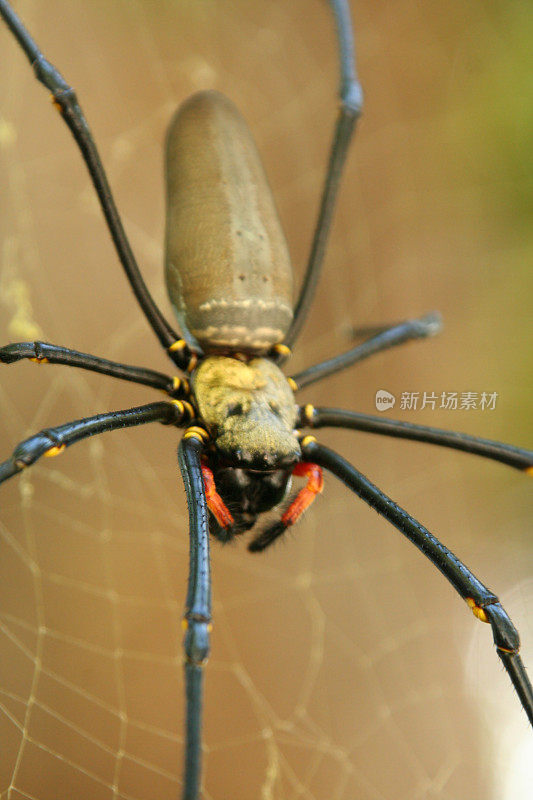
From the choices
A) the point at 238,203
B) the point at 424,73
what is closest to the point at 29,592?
the point at 238,203

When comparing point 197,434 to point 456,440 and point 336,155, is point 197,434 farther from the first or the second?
point 336,155

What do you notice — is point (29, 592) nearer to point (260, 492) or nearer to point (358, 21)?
point (260, 492)

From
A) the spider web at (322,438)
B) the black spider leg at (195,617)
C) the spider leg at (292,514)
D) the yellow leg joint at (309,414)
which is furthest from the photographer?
the spider web at (322,438)

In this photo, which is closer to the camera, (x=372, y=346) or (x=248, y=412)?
(x=248, y=412)

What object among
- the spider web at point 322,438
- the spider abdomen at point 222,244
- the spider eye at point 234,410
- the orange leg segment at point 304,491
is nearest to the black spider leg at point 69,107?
the spider abdomen at point 222,244

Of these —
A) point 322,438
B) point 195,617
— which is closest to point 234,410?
point 195,617

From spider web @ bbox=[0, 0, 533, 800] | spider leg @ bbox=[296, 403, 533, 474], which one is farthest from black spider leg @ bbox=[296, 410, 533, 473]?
spider web @ bbox=[0, 0, 533, 800]

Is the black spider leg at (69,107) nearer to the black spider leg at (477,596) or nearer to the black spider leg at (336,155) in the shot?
the black spider leg at (336,155)
